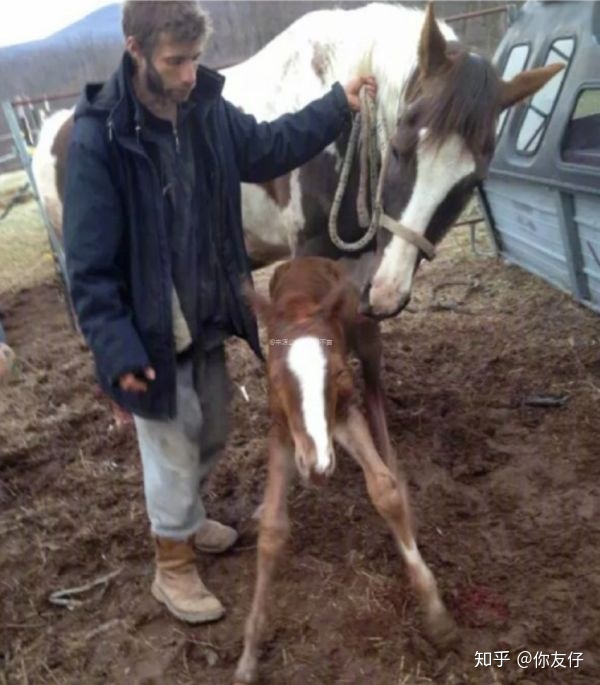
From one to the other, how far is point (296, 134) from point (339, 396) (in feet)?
3.60

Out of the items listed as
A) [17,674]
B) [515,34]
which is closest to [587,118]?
[515,34]

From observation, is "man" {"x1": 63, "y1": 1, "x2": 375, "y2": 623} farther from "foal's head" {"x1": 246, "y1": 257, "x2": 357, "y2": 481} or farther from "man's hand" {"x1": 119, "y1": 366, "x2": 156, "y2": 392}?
"foal's head" {"x1": 246, "y1": 257, "x2": 357, "y2": 481}

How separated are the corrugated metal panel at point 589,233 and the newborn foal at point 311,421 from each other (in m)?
1.86

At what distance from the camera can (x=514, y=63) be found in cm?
511

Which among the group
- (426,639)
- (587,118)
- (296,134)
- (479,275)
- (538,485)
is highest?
(296,134)

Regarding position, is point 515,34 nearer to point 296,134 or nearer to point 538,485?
point 296,134

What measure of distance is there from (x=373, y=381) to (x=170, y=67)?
1539 millimetres

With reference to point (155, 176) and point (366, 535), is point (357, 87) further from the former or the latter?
point (366, 535)

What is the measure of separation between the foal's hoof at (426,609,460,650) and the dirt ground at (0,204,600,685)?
1.3 inches

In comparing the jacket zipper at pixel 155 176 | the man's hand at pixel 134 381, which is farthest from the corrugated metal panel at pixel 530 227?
the man's hand at pixel 134 381

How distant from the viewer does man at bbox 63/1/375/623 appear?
86.8 inches

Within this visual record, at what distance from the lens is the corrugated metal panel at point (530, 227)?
4.54 meters

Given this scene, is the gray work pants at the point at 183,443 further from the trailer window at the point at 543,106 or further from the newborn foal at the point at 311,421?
the trailer window at the point at 543,106

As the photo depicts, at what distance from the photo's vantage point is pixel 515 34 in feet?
16.9
